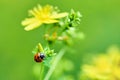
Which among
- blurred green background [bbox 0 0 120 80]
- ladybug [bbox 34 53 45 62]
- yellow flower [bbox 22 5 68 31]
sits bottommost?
ladybug [bbox 34 53 45 62]

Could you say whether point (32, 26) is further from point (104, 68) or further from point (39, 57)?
point (104, 68)

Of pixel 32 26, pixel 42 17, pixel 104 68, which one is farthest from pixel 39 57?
pixel 104 68

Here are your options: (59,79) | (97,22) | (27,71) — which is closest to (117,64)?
(59,79)

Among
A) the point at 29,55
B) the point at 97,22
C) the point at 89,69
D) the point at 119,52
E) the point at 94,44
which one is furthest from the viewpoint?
the point at 97,22

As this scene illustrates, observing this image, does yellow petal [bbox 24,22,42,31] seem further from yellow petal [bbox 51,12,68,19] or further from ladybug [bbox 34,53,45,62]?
ladybug [bbox 34,53,45,62]

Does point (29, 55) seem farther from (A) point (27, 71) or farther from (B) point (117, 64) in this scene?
(B) point (117, 64)

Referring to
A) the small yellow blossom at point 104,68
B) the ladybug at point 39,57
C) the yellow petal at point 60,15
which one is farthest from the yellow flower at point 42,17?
the small yellow blossom at point 104,68

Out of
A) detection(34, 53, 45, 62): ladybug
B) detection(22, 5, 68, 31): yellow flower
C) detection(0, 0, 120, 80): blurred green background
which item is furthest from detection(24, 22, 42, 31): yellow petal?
detection(0, 0, 120, 80): blurred green background
